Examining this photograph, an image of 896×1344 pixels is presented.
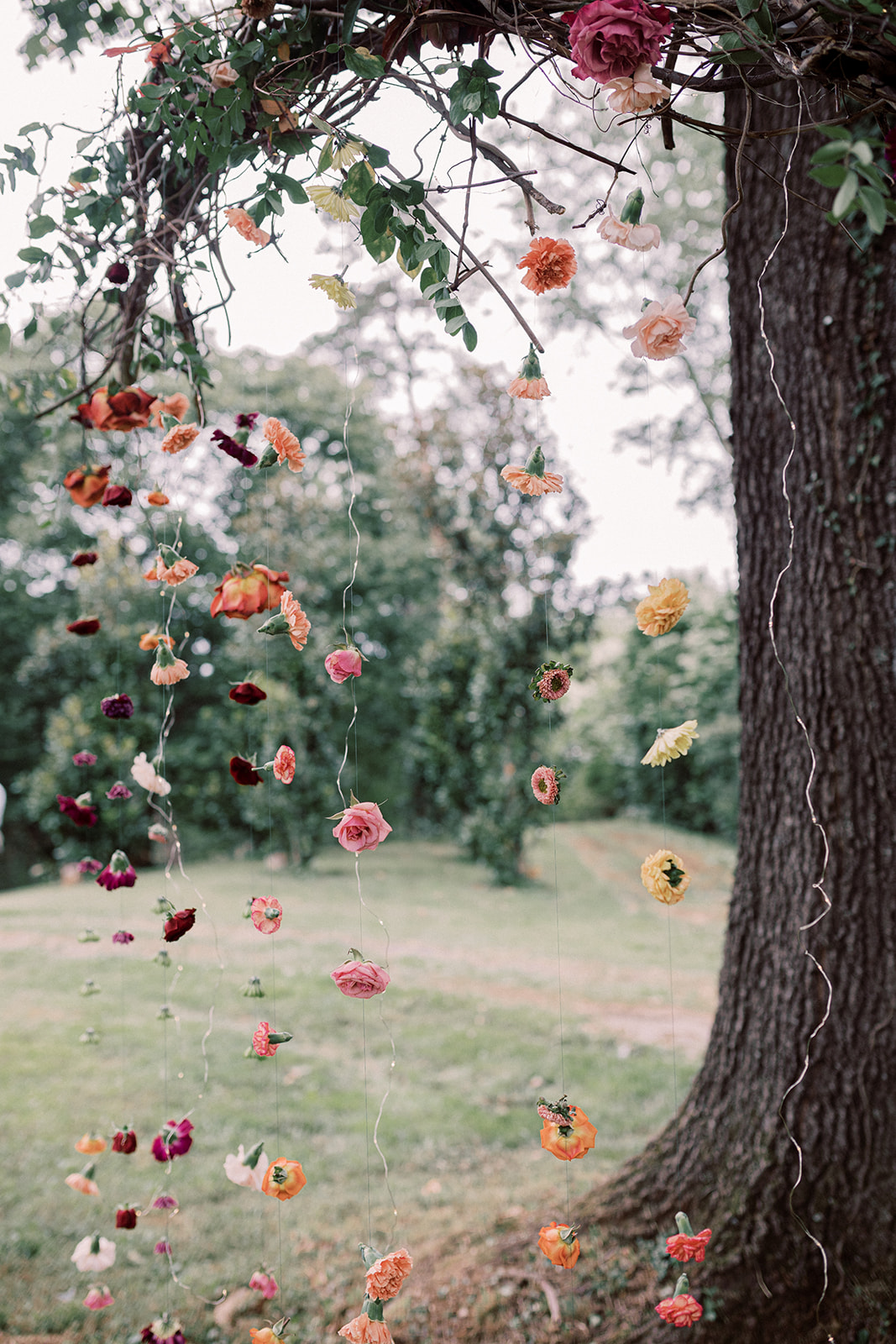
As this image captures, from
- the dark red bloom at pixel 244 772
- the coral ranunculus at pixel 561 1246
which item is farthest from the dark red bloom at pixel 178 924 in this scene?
the coral ranunculus at pixel 561 1246

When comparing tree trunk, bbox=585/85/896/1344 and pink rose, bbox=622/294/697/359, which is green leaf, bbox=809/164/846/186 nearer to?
pink rose, bbox=622/294/697/359

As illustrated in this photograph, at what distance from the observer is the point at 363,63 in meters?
0.92

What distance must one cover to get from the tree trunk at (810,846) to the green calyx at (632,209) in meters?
0.79

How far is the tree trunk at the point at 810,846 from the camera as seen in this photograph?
163 cm

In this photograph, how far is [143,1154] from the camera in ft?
9.14

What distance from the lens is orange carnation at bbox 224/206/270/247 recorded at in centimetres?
118

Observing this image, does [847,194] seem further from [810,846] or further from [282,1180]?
[810,846]

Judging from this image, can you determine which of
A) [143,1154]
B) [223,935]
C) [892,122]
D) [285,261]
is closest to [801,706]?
[892,122]

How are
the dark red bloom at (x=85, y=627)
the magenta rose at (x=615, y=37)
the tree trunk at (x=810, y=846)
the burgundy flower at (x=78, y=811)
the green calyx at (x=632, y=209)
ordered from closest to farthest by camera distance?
1. the magenta rose at (x=615, y=37)
2. the green calyx at (x=632, y=209)
3. the dark red bloom at (x=85, y=627)
4. the burgundy flower at (x=78, y=811)
5. the tree trunk at (x=810, y=846)

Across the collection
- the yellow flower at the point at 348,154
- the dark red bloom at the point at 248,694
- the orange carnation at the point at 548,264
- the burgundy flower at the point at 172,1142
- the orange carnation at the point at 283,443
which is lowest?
the burgundy flower at the point at 172,1142

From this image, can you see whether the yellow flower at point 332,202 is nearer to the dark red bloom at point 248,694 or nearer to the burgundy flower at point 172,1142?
the dark red bloom at point 248,694

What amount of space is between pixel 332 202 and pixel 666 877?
0.92 metres

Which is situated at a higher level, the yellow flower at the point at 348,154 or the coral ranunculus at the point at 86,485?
the yellow flower at the point at 348,154

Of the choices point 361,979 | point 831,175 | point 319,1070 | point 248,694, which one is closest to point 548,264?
point 831,175
